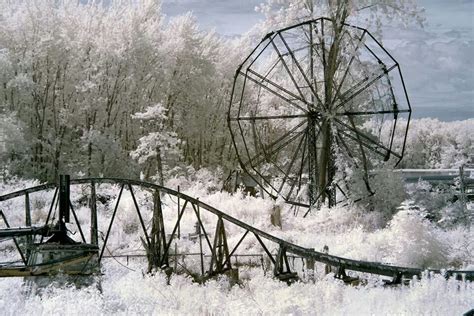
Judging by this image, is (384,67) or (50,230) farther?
(384,67)

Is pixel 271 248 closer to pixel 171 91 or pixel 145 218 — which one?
pixel 145 218

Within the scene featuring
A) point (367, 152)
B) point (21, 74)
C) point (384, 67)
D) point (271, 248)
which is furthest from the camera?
point (21, 74)

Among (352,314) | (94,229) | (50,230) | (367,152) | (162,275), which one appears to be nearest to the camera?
(352,314)

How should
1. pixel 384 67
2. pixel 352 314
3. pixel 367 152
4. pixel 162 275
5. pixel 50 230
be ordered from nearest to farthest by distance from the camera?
1. pixel 352 314
2. pixel 50 230
3. pixel 162 275
4. pixel 384 67
5. pixel 367 152

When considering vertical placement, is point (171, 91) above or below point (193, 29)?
below

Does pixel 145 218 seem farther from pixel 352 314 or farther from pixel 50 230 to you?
pixel 352 314

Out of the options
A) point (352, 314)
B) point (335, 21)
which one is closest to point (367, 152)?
point (335, 21)

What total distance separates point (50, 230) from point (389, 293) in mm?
5649

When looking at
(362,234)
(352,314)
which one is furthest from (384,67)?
(352,314)

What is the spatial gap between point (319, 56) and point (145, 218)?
8.95 metres

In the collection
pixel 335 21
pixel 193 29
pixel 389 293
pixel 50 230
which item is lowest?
pixel 389 293

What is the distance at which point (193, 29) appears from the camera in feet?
119

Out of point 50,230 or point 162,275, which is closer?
point 50,230

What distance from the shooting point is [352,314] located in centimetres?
709
